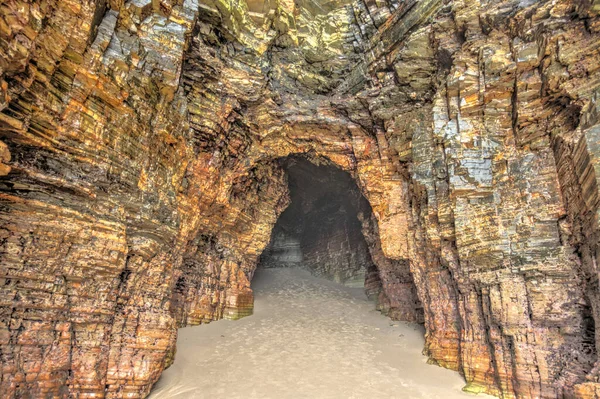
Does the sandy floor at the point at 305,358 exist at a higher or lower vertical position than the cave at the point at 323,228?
lower

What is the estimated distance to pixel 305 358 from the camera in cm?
1089

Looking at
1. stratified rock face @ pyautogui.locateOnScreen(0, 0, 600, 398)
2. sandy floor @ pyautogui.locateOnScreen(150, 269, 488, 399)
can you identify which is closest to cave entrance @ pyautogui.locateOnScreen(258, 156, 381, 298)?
sandy floor @ pyautogui.locateOnScreen(150, 269, 488, 399)

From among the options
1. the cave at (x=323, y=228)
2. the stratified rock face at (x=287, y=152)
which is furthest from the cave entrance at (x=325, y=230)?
the stratified rock face at (x=287, y=152)

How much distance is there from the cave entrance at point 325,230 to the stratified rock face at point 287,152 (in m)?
4.83

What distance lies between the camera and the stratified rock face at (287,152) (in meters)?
6.55

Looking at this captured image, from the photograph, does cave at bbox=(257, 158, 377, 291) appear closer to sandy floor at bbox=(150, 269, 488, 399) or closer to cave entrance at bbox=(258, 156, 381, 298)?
cave entrance at bbox=(258, 156, 381, 298)

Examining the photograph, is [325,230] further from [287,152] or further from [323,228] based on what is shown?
[287,152]

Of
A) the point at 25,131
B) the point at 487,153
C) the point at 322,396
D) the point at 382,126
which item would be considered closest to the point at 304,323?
the point at 322,396

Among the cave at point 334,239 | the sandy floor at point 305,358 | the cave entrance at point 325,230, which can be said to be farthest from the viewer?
the cave entrance at point 325,230

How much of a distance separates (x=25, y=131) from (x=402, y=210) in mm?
10599

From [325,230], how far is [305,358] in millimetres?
11822

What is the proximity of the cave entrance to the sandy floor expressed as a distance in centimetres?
362

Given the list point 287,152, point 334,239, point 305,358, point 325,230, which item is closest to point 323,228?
point 325,230

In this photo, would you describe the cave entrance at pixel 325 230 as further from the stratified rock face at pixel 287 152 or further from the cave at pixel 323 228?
the stratified rock face at pixel 287 152
